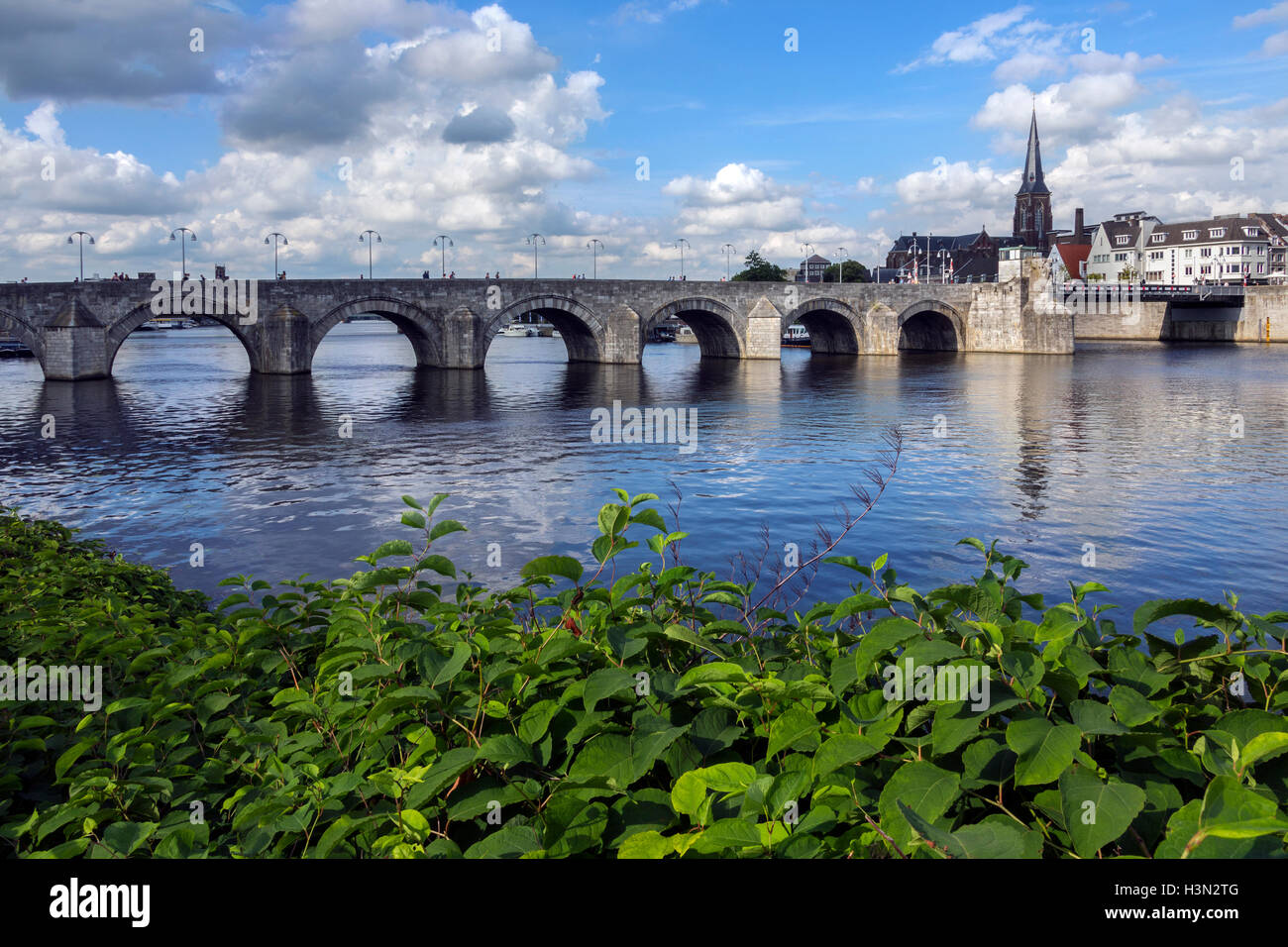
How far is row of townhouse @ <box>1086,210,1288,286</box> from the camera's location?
378ft

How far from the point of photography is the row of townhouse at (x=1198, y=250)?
115 meters

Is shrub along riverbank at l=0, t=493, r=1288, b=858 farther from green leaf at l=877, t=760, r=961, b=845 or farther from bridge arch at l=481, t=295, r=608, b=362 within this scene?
bridge arch at l=481, t=295, r=608, b=362

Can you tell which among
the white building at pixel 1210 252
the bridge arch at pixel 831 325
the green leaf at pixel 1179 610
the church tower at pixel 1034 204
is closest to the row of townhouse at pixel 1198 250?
the white building at pixel 1210 252

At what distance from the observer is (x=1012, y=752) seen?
2377 millimetres

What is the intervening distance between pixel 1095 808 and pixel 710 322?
73331 mm

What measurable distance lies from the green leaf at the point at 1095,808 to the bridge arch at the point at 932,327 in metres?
75.4

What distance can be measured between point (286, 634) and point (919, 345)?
89.2 metres

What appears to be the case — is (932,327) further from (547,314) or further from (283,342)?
(283,342)

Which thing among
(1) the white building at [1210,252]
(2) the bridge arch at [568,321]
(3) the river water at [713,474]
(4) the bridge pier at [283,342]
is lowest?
(3) the river water at [713,474]

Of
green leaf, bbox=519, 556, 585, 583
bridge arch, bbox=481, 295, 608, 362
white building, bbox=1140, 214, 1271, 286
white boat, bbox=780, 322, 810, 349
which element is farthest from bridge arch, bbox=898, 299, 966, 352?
green leaf, bbox=519, 556, 585, 583

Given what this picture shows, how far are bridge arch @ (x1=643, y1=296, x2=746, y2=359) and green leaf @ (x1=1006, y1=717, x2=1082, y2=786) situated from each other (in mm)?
63856

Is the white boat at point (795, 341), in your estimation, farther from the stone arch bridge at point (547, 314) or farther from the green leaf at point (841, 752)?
the green leaf at point (841, 752)
